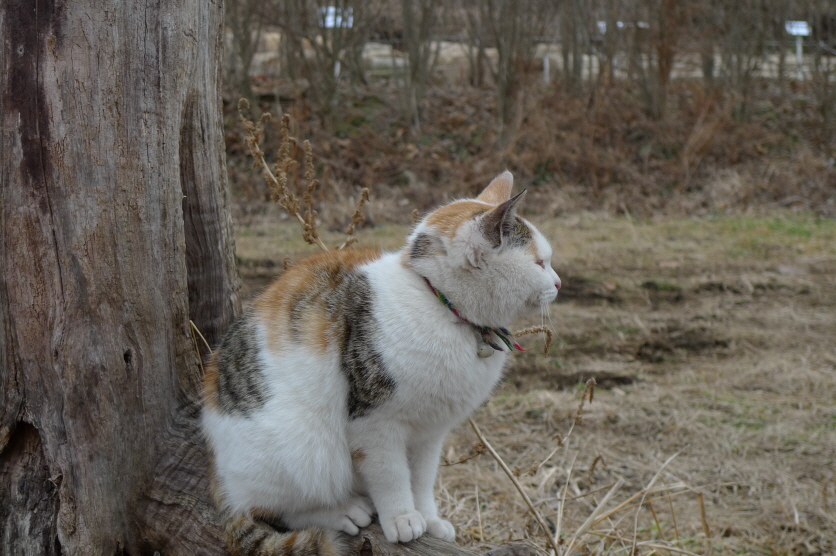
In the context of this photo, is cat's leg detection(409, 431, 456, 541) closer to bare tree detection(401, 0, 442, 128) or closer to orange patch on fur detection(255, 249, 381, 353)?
orange patch on fur detection(255, 249, 381, 353)

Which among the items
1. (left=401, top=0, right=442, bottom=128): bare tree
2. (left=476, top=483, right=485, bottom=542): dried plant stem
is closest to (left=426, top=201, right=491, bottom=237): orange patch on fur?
(left=476, top=483, right=485, bottom=542): dried plant stem

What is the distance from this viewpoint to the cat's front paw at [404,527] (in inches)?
87.0

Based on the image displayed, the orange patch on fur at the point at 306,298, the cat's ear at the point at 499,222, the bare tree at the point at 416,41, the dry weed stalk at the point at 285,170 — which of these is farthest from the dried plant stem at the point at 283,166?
the bare tree at the point at 416,41

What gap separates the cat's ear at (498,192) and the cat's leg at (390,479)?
2.97 feet

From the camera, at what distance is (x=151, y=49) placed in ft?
7.09

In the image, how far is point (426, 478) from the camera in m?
2.46

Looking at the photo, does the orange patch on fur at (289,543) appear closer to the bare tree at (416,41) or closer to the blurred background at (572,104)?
the blurred background at (572,104)

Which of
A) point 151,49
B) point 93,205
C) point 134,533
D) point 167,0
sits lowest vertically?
point 134,533

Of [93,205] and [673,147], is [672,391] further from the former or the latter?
[673,147]

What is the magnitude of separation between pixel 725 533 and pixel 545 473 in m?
0.86

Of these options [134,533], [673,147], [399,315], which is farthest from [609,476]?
[673,147]

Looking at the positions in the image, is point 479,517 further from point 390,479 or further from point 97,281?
point 97,281

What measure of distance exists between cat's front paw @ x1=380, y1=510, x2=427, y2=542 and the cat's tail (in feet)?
0.48

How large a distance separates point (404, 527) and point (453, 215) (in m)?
1.00
